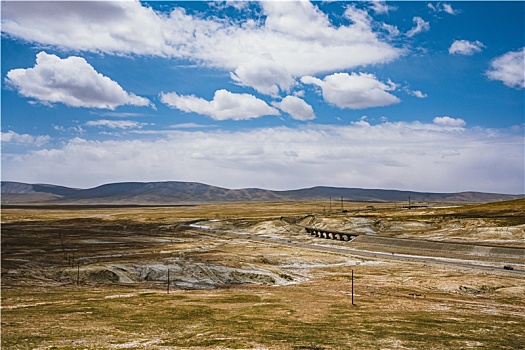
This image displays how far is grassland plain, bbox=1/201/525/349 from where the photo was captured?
33031mm

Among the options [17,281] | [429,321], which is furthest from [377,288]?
[17,281]

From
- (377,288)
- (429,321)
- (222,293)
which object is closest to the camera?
(429,321)

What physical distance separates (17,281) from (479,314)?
190 feet

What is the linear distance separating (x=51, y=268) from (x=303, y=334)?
176ft

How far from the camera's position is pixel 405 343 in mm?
32281

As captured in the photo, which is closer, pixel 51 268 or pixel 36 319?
pixel 36 319

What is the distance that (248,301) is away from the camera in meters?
51.0

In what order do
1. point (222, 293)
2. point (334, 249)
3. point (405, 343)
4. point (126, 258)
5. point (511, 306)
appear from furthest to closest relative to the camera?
point (334, 249) < point (126, 258) < point (222, 293) < point (511, 306) < point (405, 343)

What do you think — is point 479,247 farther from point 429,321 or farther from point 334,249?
point 429,321

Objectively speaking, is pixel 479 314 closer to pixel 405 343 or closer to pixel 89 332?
pixel 405 343

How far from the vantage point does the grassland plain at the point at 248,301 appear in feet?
108

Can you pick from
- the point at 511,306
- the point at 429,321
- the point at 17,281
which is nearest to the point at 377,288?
the point at 511,306

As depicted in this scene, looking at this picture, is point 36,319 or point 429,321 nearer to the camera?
point 36,319

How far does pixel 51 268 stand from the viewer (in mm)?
72500
